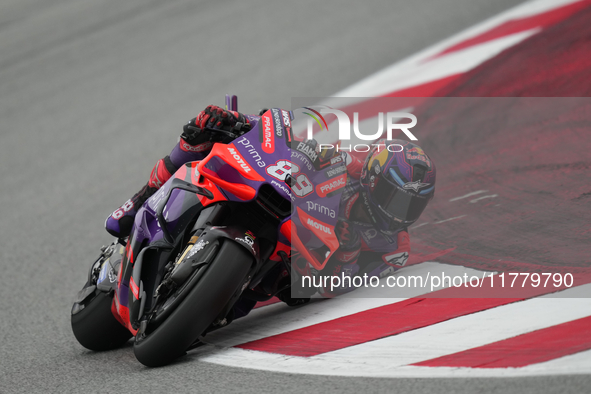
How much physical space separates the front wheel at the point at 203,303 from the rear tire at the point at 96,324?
2.63ft

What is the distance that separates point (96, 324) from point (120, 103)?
17.4ft

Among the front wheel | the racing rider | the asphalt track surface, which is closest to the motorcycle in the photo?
the front wheel

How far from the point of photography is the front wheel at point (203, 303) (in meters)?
2.67

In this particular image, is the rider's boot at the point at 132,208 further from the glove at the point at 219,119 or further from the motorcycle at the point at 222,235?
the glove at the point at 219,119

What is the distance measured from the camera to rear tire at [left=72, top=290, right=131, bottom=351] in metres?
3.48

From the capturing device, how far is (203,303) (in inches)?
105

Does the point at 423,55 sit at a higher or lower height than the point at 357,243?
higher

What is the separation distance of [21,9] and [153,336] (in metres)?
11.2

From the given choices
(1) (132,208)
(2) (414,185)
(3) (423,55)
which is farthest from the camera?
(3) (423,55)

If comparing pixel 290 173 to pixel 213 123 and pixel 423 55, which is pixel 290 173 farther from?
pixel 423 55

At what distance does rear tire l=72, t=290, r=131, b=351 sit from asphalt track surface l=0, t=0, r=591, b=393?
8 centimetres

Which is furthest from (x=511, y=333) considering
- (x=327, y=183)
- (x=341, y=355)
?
(x=327, y=183)

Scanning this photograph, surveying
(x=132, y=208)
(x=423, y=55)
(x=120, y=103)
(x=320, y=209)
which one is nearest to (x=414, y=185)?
(x=320, y=209)

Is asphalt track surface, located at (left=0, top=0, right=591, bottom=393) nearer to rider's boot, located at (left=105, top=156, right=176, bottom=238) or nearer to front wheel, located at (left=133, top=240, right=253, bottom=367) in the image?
front wheel, located at (left=133, top=240, right=253, bottom=367)
